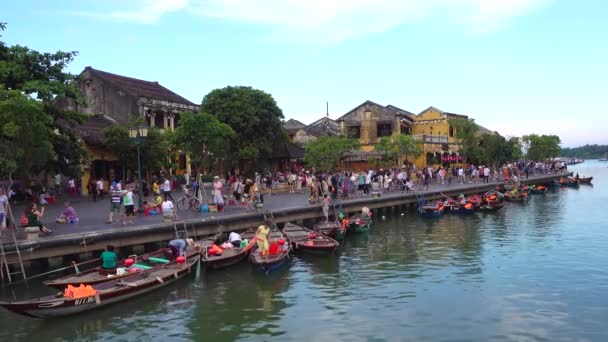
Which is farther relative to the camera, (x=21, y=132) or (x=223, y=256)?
(x=21, y=132)

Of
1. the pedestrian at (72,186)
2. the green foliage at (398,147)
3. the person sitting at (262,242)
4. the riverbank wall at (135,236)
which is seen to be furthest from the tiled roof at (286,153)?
the person sitting at (262,242)

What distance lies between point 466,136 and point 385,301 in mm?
53228

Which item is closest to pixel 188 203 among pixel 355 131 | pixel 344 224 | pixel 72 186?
pixel 344 224

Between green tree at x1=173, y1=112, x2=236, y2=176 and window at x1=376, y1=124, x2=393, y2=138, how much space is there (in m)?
30.0

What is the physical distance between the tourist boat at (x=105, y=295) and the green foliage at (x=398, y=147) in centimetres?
3838

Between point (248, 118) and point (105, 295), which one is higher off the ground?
point (248, 118)

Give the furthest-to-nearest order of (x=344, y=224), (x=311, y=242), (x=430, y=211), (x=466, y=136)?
(x=466, y=136) → (x=430, y=211) → (x=344, y=224) → (x=311, y=242)

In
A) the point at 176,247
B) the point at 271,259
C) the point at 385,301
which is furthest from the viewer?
the point at 176,247

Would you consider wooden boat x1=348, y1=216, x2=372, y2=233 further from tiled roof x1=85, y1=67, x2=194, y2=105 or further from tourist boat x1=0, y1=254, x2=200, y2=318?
tiled roof x1=85, y1=67, x2=194, y2=105

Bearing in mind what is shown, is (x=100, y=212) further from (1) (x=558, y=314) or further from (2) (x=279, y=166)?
(2) (x=279, y=166)

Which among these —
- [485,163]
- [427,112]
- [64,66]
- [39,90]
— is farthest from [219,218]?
[485,163]

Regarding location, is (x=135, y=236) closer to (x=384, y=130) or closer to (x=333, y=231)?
(x=333, y=231)

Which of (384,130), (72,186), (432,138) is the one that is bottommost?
(72,186)

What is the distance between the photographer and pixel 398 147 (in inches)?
2180
